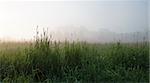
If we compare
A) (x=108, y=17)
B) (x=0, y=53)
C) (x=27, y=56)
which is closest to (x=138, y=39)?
(x=108, y=17)

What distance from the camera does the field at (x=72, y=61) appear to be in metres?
3.03

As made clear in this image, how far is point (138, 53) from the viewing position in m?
3.09

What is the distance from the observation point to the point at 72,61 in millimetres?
3062

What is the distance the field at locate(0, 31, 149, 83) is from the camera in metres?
3.03

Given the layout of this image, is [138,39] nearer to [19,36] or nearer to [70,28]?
[70,28]

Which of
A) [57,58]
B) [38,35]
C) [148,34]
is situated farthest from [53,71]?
[148,34]

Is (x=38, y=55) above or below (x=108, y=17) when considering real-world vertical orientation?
below

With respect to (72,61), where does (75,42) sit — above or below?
above

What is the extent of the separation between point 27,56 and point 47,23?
0.31 meters

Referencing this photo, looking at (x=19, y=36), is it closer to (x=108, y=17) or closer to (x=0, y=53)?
(x=0, y=53)

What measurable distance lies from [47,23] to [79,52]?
35 centimetres

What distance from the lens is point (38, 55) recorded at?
10.1 ft

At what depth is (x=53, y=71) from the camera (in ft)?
10.0

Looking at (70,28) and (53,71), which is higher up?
(70,28)
